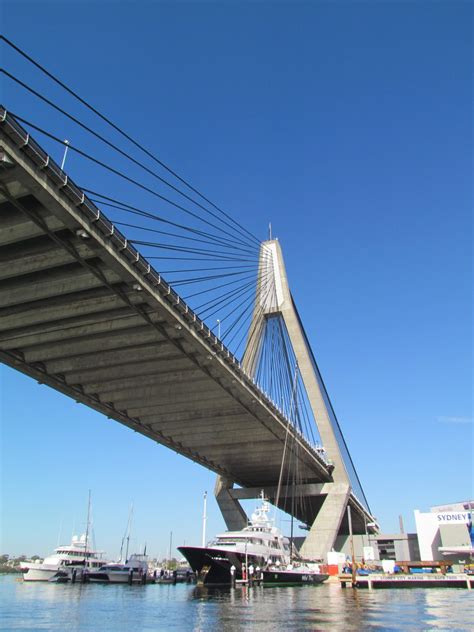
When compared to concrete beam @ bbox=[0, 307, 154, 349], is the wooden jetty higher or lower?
lower

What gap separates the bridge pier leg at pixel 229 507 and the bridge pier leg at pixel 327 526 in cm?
828

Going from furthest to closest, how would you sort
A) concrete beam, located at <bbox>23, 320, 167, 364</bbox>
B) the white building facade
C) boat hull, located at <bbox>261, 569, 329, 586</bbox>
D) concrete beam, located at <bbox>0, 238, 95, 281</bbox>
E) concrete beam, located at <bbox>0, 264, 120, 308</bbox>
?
the white building facade < boat hull, located at <bbox>261, 569, 329, 586</bbox> < concrete beam, located at <bbox>23, 320, 167, 364</bbox> < concrete beam, located at <bbox>0, 264, 120, 308</bbox> < concrete beam, located at <bbox>0, 238, 95, 281</bbox>

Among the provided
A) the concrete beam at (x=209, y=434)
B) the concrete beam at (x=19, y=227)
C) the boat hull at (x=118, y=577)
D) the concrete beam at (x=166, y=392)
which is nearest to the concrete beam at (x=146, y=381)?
the concrete beam at (x=166, y=392)

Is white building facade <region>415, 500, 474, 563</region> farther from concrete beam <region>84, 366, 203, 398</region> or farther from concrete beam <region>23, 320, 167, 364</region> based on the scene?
concrete beam <region>23, 320, 167, 364</region>

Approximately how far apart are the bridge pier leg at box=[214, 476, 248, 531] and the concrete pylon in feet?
27.6

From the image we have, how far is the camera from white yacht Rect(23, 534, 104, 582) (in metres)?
57.8

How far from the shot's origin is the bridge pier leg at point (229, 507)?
5681 cm

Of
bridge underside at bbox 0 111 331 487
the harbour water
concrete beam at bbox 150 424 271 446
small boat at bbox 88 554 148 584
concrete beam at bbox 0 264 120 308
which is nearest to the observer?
the harbour water

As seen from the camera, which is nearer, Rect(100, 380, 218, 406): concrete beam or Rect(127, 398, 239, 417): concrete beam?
Rect(100, 380, 218, 406): concrete beam

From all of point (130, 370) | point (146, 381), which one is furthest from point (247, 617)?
point (146, 381)

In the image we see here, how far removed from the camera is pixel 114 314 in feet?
87.5

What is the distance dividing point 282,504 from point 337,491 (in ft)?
73.2

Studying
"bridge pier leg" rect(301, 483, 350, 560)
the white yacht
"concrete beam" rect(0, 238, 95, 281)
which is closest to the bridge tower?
"bridge pier leg" rect(301, 483, 350, 560)

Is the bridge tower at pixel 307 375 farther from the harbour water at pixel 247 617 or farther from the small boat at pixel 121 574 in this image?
the harbour water at pixel 247 617
